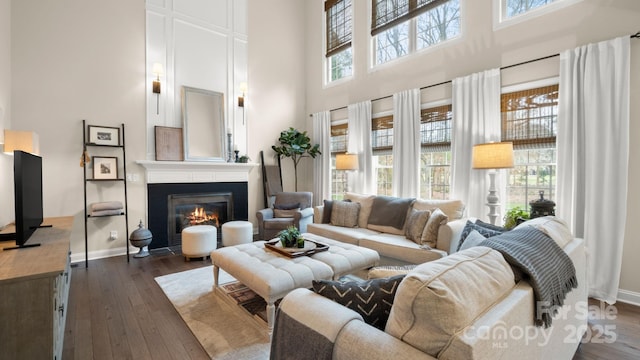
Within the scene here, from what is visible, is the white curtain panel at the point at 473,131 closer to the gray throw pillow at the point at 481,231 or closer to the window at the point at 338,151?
the gray throw pillow at the point at 481,231

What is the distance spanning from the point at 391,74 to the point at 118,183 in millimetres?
4611

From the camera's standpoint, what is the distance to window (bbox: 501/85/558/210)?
327 centimetres

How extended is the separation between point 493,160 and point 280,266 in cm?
245

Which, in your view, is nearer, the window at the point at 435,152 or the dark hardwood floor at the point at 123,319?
the dark hardwood floor at the point at 123,319

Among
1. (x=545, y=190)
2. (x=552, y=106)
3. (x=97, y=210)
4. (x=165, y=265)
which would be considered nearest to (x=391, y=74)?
(x=552, y=106)

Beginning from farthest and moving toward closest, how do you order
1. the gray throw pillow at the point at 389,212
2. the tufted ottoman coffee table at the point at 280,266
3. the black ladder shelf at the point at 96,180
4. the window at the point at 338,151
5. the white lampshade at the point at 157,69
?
1. the window at the point at 338,151
2. the white lampshade at the point at 157,69
3. the black ladder shelf at the point at 96,180
4. the gray throw pillow at the point at 389,212
5. the tufted ottoman coffee table at the point at 280,266

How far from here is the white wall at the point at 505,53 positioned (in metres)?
2.82

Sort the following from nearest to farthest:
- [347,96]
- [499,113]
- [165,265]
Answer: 1. [499,113]
2. [165,265]
3. [347,96]

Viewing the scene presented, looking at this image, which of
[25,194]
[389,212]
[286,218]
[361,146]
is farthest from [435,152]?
[25,194]

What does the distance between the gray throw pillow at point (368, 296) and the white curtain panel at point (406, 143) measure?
341cm

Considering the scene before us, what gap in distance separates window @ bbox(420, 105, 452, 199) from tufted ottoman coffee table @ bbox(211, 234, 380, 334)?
1875 millimetres

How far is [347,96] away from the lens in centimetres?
568

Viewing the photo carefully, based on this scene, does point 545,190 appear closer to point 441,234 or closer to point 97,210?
point 441,234

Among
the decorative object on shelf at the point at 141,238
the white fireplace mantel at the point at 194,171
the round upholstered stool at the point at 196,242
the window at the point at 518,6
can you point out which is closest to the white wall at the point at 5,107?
the decorative object on shelf at the point at 141,238
